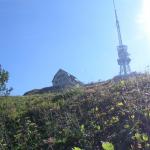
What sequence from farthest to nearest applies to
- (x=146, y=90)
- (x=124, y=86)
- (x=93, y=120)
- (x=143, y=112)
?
(x=124, y=86) → (x=146, y=90) → (x=93, y=120) → (x=143, y=112)

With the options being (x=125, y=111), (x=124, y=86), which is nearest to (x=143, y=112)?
(x=125, y=111)

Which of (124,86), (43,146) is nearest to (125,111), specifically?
(43,146)

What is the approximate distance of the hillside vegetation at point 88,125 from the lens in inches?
339

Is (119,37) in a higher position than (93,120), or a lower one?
higher

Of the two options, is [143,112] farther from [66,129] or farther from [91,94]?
[91,94]

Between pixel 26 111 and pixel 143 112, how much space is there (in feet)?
19.8

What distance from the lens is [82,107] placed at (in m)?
12.8

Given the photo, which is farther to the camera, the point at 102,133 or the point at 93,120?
the point at 93,120

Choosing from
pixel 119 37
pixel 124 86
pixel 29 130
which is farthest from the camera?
pixel 119 37

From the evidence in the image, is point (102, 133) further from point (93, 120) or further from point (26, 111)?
point (26, 111)

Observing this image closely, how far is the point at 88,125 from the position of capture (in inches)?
413

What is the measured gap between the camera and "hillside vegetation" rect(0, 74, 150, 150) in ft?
28.2

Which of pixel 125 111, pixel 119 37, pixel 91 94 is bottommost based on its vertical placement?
pixel 125 111

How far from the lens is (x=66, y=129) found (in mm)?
10273
